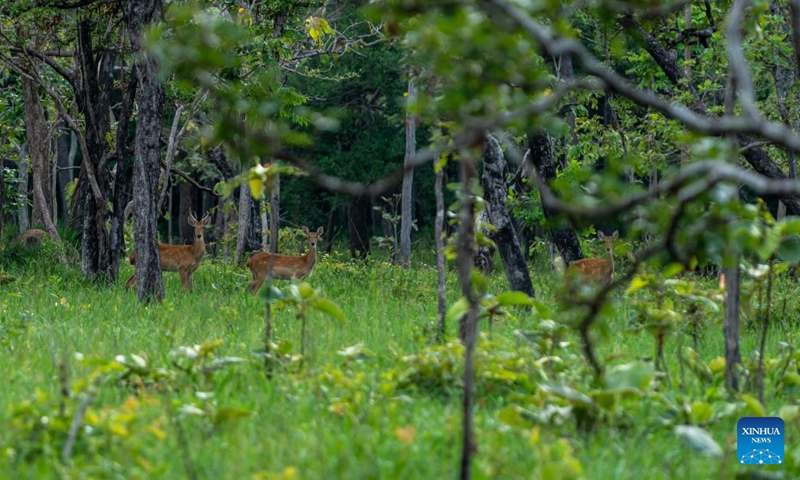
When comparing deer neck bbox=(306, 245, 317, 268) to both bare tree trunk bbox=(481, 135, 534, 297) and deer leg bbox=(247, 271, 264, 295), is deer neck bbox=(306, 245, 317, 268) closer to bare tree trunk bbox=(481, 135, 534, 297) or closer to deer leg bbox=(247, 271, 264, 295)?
deer leg bbox=(247, 271, 264, 295)

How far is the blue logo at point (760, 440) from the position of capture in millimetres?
5796

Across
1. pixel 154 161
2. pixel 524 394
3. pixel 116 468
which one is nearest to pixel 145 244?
pixel 154 161

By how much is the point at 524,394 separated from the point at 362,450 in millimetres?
1618

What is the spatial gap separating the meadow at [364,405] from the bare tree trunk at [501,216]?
2.61 metres

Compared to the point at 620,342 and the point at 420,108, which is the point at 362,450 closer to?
the point at 420,108

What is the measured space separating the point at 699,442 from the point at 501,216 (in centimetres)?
695

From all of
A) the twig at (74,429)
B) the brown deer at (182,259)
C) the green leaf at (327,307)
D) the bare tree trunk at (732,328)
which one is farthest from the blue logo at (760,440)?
the brown deer at (182,259)

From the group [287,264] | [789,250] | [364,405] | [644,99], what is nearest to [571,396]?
[364,405]

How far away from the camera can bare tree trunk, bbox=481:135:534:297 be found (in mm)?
12336

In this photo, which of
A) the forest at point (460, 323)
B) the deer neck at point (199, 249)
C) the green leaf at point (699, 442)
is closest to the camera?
the forest at point (460, 323)

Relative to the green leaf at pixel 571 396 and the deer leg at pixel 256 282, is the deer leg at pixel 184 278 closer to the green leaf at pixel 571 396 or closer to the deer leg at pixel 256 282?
the deer leg at pixel 256 282

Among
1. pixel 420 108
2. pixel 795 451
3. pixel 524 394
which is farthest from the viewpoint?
pixel 524 394

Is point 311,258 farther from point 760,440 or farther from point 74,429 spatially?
point 74,429

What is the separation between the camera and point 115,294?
548 inches
